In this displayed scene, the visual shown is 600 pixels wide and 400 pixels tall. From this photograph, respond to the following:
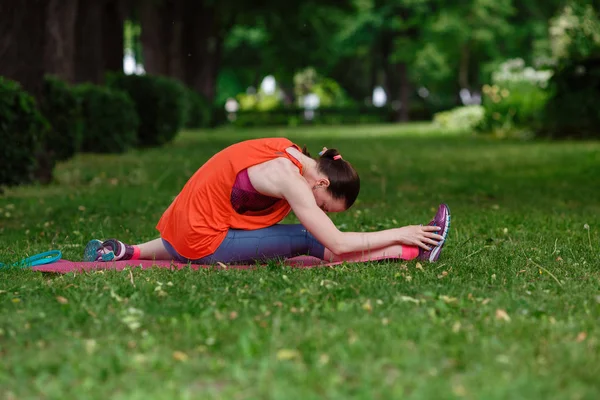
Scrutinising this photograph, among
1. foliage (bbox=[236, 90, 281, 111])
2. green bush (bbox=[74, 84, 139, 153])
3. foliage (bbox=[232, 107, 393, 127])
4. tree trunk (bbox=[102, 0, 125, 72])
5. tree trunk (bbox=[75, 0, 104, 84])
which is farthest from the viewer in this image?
foliage (bbox=[236, 90, 281, 111])

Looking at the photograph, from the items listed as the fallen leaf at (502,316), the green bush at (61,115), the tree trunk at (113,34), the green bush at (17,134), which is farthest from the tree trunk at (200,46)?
the fallen leaf at (502,316)

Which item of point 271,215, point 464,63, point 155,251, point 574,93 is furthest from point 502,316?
point 464,63

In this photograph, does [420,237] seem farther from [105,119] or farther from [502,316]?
[105,119]

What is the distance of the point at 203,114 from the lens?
32.8 meters

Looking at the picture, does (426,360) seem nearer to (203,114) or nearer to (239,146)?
(239,146)

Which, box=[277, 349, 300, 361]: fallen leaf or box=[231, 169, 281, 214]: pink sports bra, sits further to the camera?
box=[231, 169, 281, 214]: pink sports bra

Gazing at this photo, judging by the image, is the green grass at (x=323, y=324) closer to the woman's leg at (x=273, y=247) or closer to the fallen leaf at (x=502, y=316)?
the fallen leaf at (x=502, y=316)

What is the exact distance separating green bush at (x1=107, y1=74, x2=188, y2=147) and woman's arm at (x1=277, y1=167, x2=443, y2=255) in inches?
590

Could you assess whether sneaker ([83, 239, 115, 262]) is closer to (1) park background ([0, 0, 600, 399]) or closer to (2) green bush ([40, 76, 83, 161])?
(1) park background ([0, 0, 600, 399])

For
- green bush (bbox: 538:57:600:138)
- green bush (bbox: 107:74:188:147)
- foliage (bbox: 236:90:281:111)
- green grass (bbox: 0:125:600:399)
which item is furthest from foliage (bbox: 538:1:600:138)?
foliage (bbox: 236:90:281:111)

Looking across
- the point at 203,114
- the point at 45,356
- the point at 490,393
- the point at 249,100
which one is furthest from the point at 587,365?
the point at 249,100

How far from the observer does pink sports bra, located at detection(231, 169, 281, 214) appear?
5.55 metres

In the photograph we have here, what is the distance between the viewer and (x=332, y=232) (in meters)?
5.39

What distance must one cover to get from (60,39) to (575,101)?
11.6 meters
